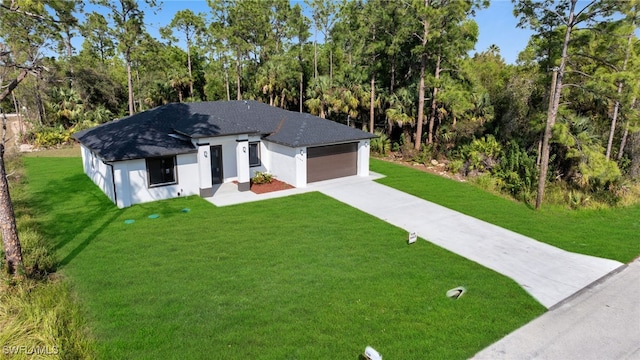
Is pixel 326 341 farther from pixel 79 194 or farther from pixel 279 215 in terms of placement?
pixel 79 194

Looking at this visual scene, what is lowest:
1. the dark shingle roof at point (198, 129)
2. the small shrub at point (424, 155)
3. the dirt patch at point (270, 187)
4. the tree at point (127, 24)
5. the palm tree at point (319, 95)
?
the dirt patch at point (270, 187)

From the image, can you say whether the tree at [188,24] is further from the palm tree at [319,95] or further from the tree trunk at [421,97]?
A: the tree trunk at [421,97]

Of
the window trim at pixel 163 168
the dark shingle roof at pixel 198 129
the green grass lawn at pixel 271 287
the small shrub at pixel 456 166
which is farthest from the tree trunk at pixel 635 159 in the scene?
the window trim at pixel 163 168

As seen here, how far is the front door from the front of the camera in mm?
18625

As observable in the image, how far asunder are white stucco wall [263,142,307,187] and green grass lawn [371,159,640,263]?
4.09 metres

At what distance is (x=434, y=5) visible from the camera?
22344 mm

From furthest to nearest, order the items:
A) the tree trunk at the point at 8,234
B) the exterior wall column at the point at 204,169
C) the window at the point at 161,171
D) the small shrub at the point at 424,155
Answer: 1. the small shrub at the point at 424,155
2. the exterior wall column at the point at 204,169
3. the window at the point at 161,171
4. the tree trunk at the point at 8,234

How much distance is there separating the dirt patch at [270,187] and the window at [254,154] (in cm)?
157

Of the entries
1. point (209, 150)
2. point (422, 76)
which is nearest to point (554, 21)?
point (422, 76)

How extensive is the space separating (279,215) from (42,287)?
7.45 meters

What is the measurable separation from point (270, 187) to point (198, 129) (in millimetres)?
4043

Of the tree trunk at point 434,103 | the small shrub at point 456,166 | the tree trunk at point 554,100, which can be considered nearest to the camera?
the tree trunk at point 554,100

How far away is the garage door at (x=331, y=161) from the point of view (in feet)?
63.0

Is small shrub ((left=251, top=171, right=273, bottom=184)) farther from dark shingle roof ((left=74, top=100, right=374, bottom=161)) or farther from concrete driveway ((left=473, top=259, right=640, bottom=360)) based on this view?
concrete driveway ((left=473, top=259, right=640, bottom=360))
